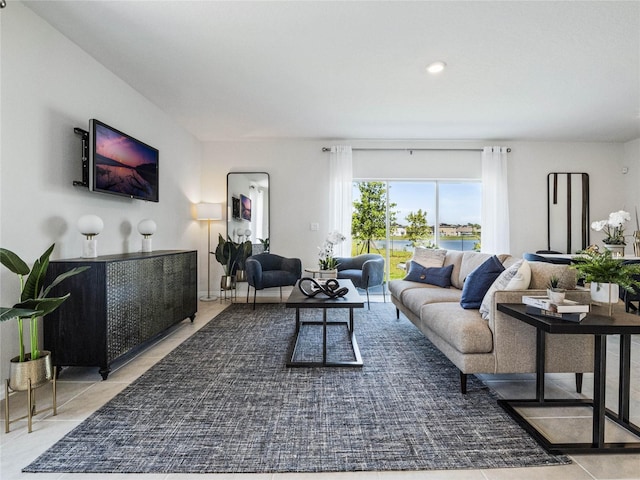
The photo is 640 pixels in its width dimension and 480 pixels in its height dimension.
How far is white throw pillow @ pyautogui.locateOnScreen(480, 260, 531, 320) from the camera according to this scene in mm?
2152

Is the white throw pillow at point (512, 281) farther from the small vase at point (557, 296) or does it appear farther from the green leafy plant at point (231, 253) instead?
the green leafy plant at point (231, 253)

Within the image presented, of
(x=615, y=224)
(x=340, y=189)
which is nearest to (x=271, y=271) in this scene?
(x=340, y=189)

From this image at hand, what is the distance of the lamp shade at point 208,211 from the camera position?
5066 mm

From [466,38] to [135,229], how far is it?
3668 mm

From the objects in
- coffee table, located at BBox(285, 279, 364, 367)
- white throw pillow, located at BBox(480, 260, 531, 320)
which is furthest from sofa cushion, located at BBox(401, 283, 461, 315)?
coffee table, located at BBox(285, 279, 364, 367)

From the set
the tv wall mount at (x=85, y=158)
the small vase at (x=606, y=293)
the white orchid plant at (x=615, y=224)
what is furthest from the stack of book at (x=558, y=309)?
the tv wall mount at (x=85, y=158)

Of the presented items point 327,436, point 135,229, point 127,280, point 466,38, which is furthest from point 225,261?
point 466,38

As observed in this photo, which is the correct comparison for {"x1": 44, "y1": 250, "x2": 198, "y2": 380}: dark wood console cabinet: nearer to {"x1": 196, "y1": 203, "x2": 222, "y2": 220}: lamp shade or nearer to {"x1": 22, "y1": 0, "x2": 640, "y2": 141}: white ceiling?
{"x1": 22, "y1": 0, "x2": 640, "y2": 141}: white ceiling

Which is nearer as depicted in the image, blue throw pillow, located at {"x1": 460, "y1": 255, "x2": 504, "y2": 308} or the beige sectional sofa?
the beige sectional sofa

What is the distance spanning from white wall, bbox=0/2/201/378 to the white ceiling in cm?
21

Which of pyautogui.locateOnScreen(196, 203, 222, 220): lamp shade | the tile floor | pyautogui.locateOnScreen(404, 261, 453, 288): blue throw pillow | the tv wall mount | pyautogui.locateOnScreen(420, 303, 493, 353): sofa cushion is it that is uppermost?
the tv wall mount

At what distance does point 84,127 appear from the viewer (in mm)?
2818

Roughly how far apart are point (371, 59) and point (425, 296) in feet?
7.24

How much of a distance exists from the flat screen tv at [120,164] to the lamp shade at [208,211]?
1.20 m
